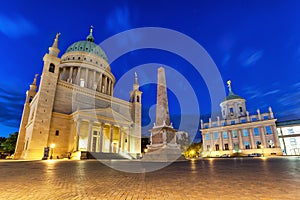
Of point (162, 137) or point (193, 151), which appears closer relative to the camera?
point (162, 137)

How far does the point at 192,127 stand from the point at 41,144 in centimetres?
8268

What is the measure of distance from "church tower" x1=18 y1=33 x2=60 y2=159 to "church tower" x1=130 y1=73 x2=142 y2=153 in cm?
2016

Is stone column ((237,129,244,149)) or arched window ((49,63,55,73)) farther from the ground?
arched window ((49,63,55,73))

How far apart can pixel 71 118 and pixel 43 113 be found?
507cm

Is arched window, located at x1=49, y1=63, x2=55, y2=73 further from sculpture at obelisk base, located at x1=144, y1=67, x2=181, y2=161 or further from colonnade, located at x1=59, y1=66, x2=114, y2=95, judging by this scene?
sculpture at obelisk base, located at x1=144, y1=67, x2=181, y2=161

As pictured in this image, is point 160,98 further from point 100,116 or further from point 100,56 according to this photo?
point 100,56

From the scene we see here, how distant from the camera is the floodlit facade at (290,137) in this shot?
44.0 metres

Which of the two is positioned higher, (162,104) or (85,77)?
(85,77)

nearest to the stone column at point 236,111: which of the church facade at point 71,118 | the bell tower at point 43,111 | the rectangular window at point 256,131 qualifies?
the rectangular window at point 256,131

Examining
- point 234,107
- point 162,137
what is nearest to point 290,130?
point 234,107

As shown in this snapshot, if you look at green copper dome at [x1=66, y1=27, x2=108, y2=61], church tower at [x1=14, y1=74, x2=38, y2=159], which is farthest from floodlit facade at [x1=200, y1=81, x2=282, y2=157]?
church tower at [x1=14, y1=74, x2=38, y2=159]

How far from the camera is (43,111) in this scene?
98.9ft

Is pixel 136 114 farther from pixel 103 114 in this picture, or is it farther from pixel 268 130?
pixel 268 130

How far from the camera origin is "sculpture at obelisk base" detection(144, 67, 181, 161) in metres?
16.3
